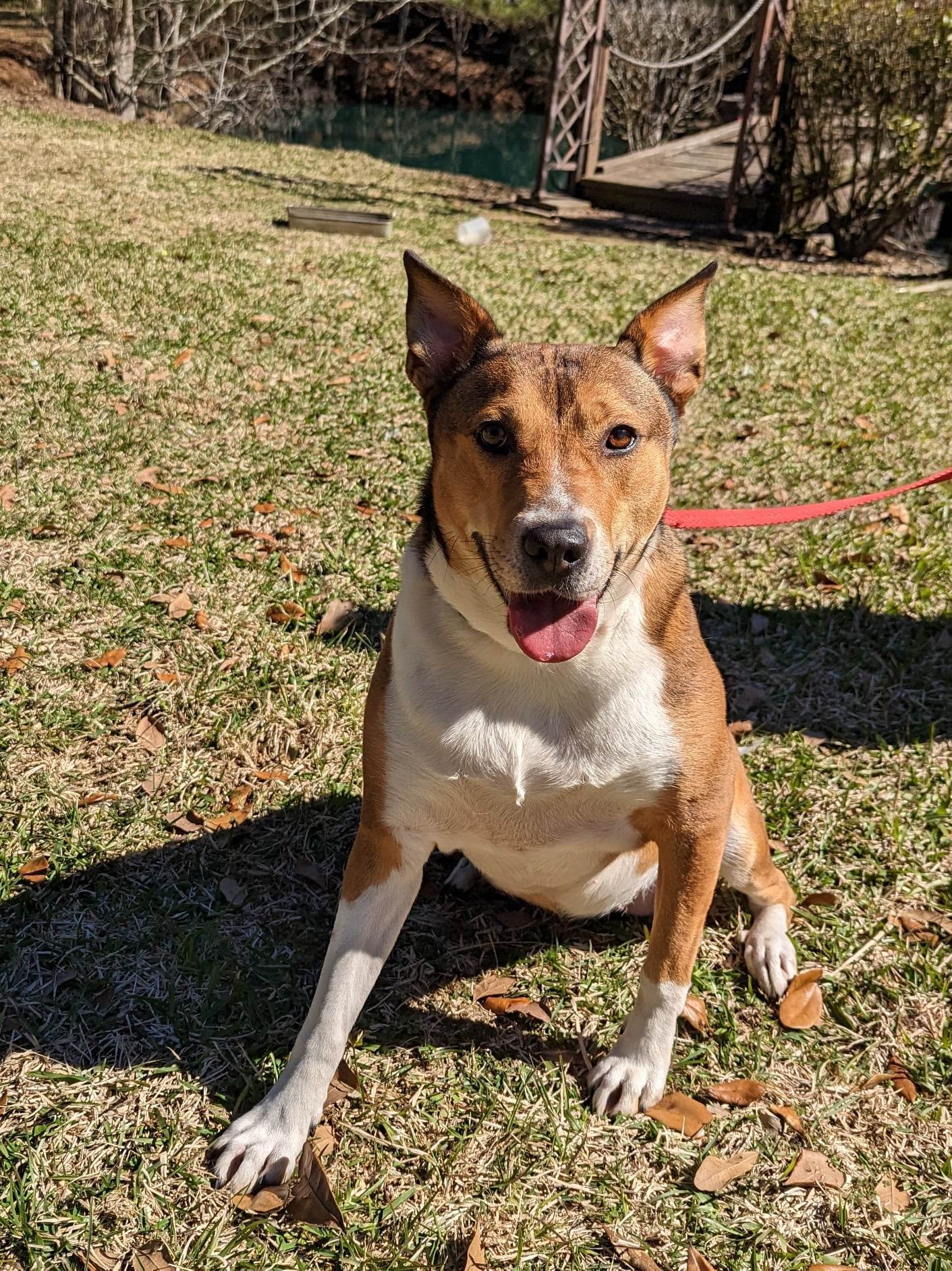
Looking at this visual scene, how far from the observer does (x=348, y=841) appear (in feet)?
12.1

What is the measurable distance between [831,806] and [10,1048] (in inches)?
108

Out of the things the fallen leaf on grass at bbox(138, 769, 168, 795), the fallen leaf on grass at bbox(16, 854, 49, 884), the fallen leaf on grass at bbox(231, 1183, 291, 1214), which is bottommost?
the fallen leaf on grass at bbox(16, 854, 49, 884)

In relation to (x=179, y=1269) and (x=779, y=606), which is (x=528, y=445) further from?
(x=779, y=606)

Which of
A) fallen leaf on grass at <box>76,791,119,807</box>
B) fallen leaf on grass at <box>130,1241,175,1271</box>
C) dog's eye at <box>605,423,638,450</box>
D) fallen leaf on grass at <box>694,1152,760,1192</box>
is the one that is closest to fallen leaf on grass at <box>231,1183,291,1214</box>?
fallen leaf on grass at <box>130,1241,175,1271</box>

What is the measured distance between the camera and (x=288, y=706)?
165 inches

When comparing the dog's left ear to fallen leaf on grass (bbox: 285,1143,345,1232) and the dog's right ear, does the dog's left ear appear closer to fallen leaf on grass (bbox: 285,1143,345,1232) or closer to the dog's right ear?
the dog's right ear

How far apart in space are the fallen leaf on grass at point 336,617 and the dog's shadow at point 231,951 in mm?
1011

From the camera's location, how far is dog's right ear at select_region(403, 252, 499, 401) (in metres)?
2.74

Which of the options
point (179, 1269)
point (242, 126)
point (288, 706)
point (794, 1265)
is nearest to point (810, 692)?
point (288, 706)

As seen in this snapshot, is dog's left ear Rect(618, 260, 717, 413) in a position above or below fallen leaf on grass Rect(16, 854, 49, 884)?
above

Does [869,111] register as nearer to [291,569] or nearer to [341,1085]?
[291,569]

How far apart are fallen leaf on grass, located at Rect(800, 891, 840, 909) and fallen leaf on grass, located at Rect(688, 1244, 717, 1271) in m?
1.29

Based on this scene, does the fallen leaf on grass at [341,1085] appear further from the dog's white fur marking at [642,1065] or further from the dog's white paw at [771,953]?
the dog's white paw at [771,953]

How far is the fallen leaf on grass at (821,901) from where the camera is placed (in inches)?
140
